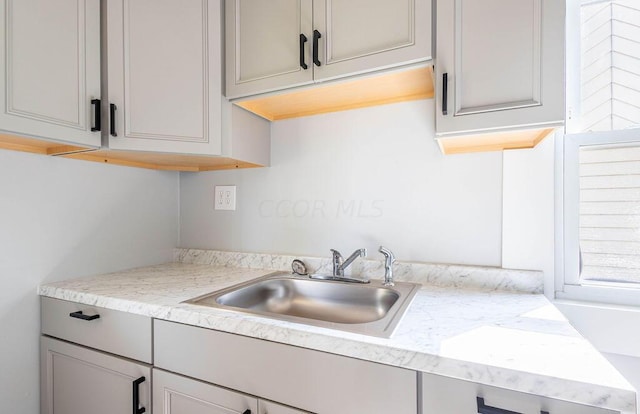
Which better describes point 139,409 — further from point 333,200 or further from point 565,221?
point 565,221

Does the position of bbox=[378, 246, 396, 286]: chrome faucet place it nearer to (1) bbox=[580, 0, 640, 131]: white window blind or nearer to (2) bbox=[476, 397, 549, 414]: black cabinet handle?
(2) bbox=[476, 397, 549, 414]: black cabinet handle

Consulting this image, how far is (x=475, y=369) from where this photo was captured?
1.99 feet

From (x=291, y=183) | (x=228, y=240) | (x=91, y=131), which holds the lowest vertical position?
(x=228, y=240)

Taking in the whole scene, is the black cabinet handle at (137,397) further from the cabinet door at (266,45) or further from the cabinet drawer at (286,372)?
the cabinet door at (266,45)

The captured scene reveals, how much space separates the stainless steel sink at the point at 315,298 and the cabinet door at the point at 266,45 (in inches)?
30.2

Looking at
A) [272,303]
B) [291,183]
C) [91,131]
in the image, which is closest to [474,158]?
[291,183]

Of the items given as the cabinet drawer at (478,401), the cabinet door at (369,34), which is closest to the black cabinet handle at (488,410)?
the cabinet drawer at (478,401)

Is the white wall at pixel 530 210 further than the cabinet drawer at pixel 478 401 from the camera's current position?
Yes

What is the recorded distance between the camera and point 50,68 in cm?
103

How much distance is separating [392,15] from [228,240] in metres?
1.24

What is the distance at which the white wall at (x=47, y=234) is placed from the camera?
1162 mm

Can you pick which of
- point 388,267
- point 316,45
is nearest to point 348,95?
point 316,45

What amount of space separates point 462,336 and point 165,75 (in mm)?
1306

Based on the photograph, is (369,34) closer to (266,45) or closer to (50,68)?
(266,45)
